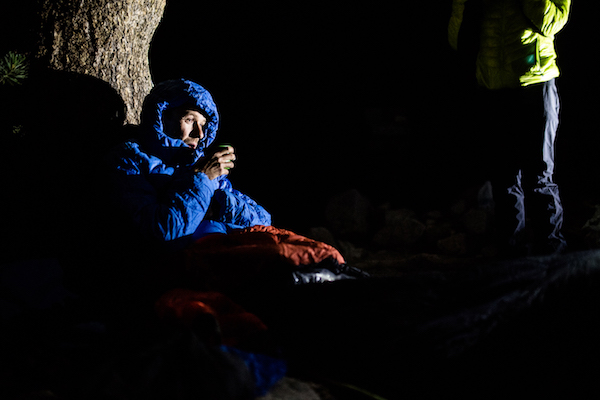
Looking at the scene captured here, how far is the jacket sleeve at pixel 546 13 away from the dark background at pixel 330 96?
12.2ft

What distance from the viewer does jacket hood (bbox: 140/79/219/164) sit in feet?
7.03

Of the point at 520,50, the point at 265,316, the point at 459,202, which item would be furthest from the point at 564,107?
the point at 265,316

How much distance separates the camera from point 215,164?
2.11 m

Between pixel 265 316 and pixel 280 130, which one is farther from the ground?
pixel 280 130

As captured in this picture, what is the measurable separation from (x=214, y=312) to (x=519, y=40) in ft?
8.17

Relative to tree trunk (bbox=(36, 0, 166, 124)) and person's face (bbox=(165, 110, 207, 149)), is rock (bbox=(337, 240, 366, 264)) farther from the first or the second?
tree trunk (bbox=(36, 0, 166, 124))

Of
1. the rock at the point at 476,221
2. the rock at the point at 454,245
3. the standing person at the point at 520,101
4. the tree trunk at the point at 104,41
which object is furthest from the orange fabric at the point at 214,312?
the rock at the point at 476,221

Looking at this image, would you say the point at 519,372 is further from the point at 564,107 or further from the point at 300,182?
the point at 564,107

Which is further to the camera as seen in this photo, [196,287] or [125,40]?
[125,40]

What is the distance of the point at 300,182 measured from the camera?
251 inches

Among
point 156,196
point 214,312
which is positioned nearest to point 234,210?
point 156,196

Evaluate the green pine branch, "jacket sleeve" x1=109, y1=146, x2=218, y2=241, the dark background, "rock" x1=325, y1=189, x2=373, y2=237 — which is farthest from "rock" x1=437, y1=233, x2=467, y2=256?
the green pine branch

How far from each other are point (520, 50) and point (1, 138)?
305cm

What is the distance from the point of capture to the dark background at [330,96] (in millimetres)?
6082
